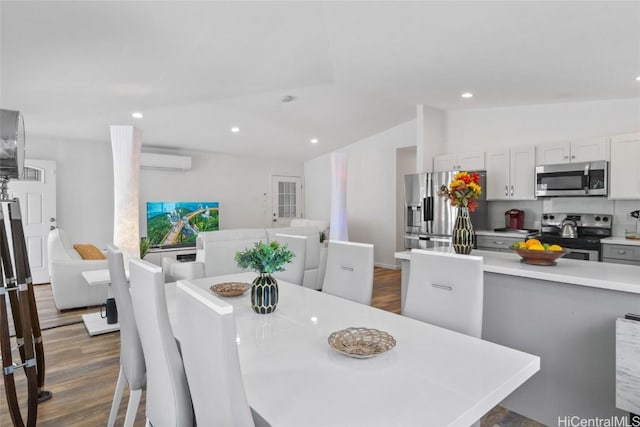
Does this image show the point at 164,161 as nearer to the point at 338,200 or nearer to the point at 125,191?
the point at 125,191

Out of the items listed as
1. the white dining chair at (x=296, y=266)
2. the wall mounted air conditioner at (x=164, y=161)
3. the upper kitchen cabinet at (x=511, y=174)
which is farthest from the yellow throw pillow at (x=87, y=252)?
the upper kitchen cabinet at (x=511, y=174)

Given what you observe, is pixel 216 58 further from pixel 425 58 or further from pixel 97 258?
pixel 97 258

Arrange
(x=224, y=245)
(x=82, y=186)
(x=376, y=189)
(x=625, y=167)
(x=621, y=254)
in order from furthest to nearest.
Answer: (x=376, y=189), (x=82, y=186), (x=224, y=245), (x=625, y=167), (x=621, y=254)

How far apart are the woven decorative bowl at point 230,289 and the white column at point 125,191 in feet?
9.49

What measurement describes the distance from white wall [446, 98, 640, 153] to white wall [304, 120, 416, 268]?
134 cm

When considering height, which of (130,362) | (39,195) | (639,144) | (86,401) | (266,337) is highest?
(639,144)

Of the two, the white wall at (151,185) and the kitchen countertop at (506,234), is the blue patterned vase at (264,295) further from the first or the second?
the white wall at (151,185)

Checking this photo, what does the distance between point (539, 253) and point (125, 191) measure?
4449mm

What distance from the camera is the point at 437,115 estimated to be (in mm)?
5461

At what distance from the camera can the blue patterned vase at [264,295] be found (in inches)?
67.3

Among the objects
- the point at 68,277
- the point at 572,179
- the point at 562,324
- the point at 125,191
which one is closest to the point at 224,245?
the point at 125,191

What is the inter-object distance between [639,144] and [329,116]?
4.01 metres

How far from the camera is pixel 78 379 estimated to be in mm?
2613

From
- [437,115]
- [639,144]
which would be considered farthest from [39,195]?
[639,144]
